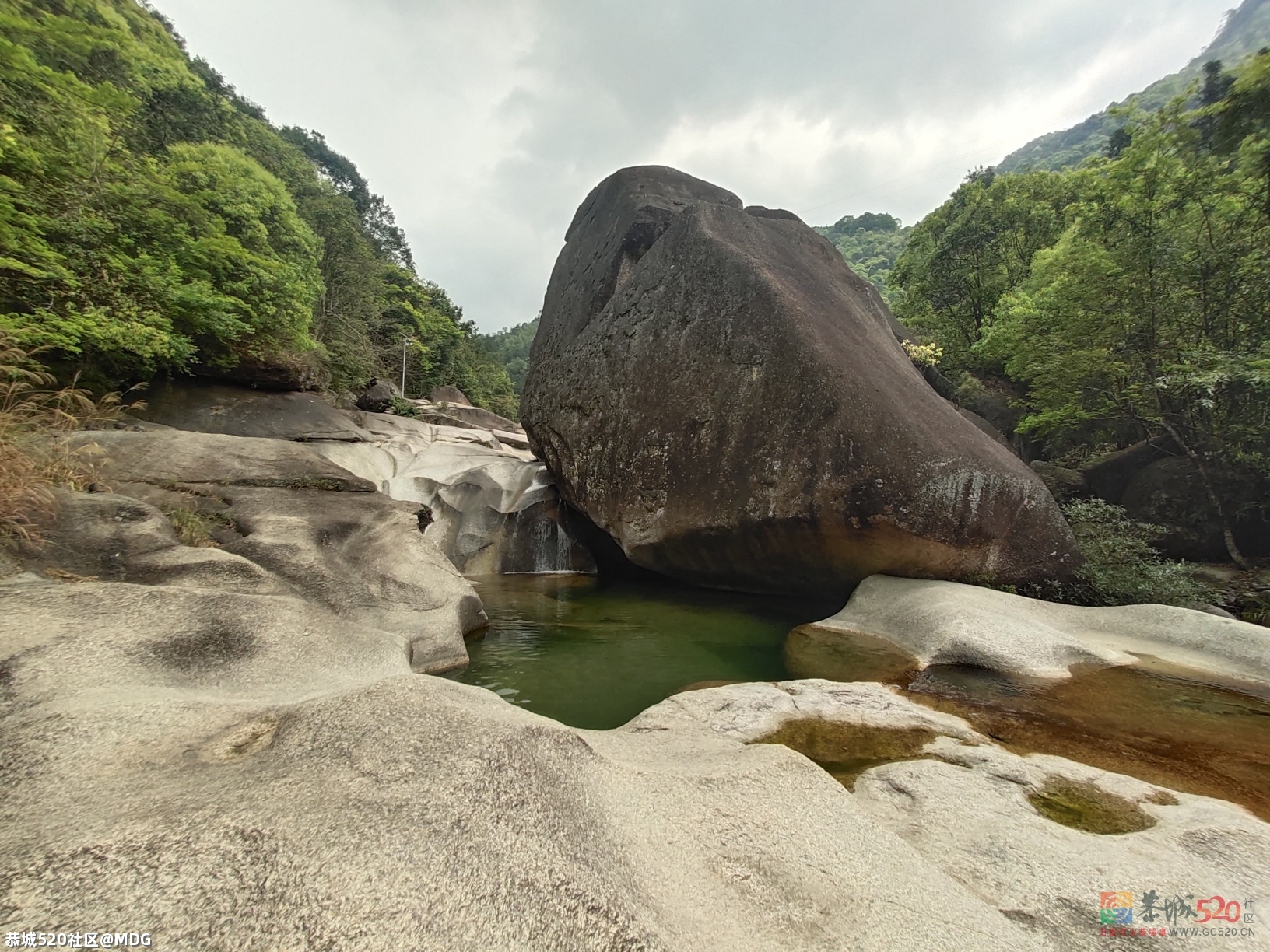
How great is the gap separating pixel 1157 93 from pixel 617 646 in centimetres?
10901

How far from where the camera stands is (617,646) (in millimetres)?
7520

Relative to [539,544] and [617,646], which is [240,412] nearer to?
[539,544]

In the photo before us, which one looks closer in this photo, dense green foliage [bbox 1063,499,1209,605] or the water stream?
the water stream

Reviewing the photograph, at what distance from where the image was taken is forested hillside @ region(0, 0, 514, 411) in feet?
27.1

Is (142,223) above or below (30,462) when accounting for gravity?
above

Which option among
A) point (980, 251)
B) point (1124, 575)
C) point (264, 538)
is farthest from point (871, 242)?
point (264, 538)

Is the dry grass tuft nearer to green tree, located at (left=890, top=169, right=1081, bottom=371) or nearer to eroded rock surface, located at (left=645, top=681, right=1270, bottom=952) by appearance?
eroded rock surface, located at (left=645, top=681, right=1270, bottom=952)

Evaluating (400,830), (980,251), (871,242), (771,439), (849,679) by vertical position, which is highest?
(871,242)

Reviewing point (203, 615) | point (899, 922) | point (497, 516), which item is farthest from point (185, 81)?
point (899, 922)

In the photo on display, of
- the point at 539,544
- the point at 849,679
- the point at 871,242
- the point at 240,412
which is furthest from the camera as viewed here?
the point at 871,242

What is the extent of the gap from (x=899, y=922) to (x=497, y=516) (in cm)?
1330

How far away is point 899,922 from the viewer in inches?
75.2

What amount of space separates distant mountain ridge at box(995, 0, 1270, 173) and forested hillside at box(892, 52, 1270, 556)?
216ft

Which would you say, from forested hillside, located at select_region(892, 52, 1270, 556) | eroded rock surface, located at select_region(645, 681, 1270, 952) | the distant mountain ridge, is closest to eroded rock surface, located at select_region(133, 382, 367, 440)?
eroded rock surface, located at select_region(645, 681, 1270, 952)
